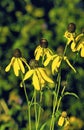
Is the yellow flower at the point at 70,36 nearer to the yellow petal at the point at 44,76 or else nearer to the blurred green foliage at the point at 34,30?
the yellow petal at the point at 44,76

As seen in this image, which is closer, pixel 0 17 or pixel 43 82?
pixel 43 82

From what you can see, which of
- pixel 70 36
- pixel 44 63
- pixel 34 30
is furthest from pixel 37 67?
pixel 34 30

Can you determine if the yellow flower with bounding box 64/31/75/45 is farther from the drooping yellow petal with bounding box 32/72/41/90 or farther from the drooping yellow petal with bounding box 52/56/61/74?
the drooping yellow petal with bounding box 32/72/41/90

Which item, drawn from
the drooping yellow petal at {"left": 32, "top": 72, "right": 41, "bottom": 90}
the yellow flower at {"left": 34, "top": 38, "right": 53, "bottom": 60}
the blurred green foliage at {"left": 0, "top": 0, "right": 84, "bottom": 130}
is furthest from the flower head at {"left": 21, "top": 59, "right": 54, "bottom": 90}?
the blurred green foliage at {"left": 0, "top": 0, "right": 84, "bottom": 130}

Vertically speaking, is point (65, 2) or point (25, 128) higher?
point (65, 2)

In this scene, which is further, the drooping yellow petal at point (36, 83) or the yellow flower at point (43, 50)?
the yellow flower at point (43, 50)

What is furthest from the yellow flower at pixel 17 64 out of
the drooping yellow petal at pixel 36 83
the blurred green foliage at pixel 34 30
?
the blurred green foliage at pixel 34 30

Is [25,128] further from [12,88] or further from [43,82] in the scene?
[43,82]

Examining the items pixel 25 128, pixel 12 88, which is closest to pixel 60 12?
pixel 12 88
